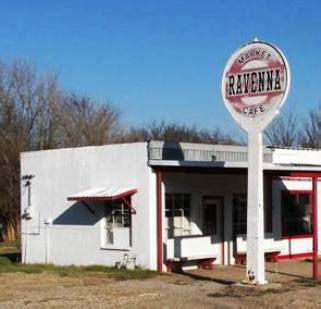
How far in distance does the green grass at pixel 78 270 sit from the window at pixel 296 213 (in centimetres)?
751

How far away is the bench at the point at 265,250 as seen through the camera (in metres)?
24.5

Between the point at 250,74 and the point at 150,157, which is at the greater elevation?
the point at 250,74

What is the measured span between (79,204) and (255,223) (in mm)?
7791

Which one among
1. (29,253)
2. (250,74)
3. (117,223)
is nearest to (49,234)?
(29,253)

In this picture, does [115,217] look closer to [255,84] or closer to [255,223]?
[255,223]

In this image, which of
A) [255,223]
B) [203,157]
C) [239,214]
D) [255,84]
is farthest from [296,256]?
[255,84]

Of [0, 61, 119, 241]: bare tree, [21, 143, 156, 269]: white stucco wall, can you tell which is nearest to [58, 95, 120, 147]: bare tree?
[0, 61, 119, 241]: bare tree

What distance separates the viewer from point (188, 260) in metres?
22.5

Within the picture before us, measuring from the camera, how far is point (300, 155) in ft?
95.7

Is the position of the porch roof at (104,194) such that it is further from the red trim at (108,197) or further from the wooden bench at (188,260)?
the wooden bench at (188,260)

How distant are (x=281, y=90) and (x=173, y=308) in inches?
243

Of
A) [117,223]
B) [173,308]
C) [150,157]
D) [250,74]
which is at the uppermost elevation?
[250,74]

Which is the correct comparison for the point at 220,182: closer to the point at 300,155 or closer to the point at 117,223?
the point at 117,223

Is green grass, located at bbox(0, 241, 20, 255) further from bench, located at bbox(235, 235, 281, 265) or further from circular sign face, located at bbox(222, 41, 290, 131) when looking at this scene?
circular sign face, located at bbox(222, 41, 290, 131)
